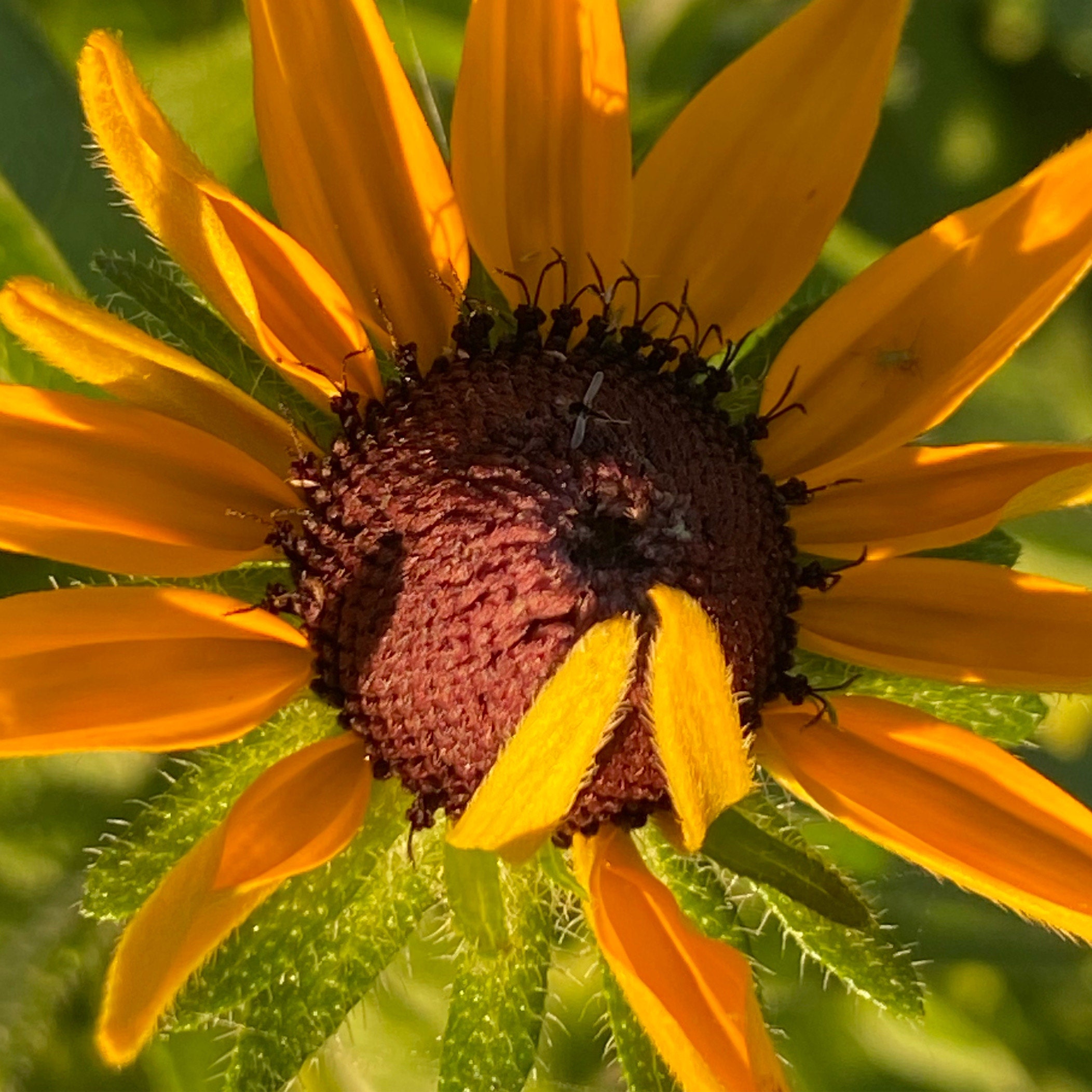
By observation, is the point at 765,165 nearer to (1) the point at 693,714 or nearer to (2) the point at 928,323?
(2) the point at 928,323

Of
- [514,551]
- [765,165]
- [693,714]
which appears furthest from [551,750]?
[765,165]

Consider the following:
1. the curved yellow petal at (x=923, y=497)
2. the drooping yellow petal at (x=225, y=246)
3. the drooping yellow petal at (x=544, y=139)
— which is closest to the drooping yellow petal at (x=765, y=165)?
the drooping yellow petal at (x=544, y=139)

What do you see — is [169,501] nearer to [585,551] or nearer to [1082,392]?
[585,551]

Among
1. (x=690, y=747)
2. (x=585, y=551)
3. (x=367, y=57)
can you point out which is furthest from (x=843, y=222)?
(x=690, y=747)

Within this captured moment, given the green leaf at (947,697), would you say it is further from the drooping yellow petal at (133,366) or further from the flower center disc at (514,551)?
the drooping yellow petal at (133,366)

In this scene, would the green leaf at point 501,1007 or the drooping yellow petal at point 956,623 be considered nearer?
the green leaf at point 501,1007

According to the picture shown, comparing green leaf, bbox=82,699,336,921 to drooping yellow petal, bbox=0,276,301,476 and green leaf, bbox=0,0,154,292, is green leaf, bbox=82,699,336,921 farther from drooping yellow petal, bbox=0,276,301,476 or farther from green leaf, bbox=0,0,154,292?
green leaf, bbox=0,0,154,292
